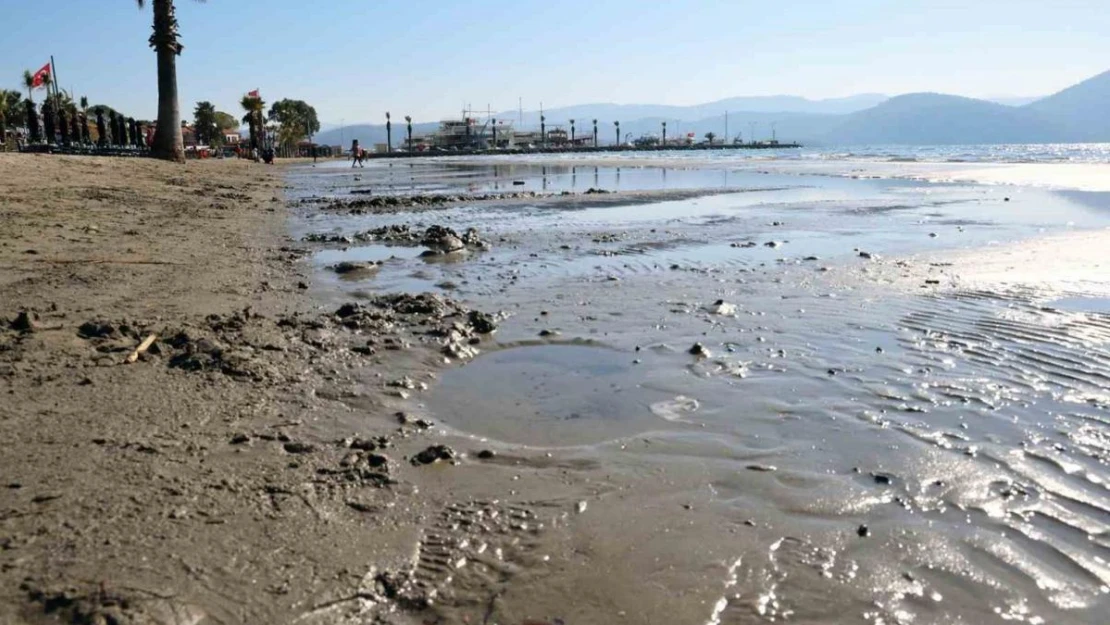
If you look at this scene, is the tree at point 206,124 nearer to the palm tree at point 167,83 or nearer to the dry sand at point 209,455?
the palm tree at point 167,83

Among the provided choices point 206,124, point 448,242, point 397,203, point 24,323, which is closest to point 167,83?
point 397,203

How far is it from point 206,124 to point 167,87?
249ft

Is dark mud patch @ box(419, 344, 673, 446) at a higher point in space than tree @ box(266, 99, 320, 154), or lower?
lower

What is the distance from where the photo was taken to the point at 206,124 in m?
104

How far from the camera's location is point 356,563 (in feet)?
9.54

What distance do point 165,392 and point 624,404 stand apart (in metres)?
2.95

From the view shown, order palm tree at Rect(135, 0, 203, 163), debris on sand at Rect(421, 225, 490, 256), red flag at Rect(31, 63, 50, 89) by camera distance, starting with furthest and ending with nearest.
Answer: red flag at Rect(31, 63, 50, 89)
palm tree at Rect(135, 0, 203, 163)
debris on sand at Rect(421, 225, 490, 256)

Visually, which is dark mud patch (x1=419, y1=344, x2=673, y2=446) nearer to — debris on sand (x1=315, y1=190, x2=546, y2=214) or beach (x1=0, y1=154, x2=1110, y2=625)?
beach (x1=0, y1=154, x2=1110, y2=625)

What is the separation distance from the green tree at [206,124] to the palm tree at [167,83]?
239 ft

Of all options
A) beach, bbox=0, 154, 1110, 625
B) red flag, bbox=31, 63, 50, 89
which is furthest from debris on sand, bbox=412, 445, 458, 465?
red flag, bbox=31, 63, 50, 89

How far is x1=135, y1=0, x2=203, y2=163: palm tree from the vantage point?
118 feet

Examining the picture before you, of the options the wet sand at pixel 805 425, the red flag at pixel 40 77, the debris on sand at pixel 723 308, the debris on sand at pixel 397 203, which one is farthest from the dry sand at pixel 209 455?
the red flag at pixel 40 77

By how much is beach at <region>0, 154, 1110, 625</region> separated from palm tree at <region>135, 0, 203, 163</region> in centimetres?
3090

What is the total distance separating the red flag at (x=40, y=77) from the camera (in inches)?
1945
